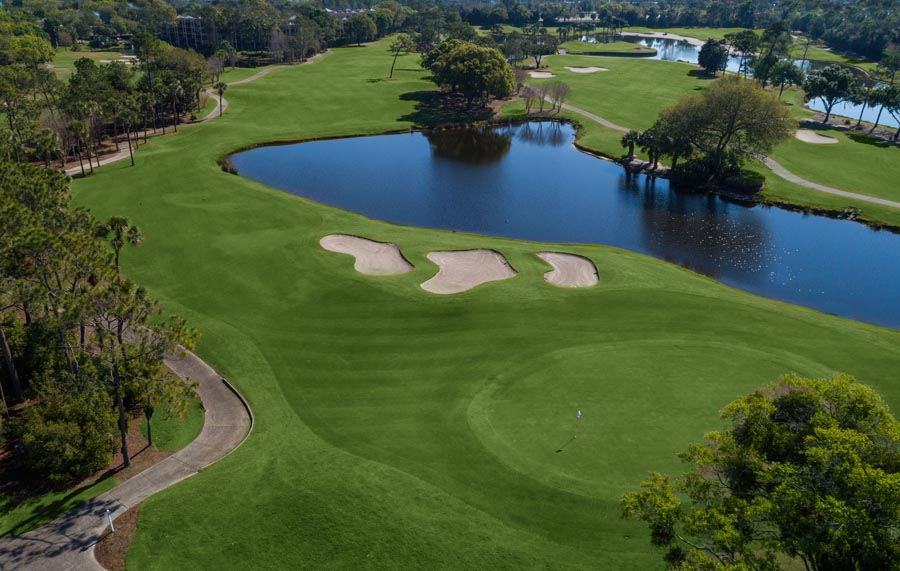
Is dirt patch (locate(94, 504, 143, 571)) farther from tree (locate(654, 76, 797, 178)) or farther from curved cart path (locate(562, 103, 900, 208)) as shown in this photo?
curved cart path (locate(562, 103, 900, 208))

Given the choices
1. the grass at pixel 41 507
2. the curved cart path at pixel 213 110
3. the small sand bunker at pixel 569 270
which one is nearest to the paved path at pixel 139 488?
the grass at pixel 41 507

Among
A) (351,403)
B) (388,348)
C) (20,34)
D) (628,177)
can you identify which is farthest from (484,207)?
(20,34)

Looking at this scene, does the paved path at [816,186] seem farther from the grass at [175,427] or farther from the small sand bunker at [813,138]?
the grass at [175,427]

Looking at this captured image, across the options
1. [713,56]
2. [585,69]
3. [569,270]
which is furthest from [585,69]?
[569,270]

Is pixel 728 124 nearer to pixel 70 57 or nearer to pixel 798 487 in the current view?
pixel 798 487

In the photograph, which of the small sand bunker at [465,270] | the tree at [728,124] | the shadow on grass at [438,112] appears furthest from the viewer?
the shadow on grass at [438,112]

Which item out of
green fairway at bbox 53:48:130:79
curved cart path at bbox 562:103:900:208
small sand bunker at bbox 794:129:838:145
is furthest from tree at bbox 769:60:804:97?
green fairway at bbox 53:48:130:79

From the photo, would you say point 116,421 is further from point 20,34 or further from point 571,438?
point 20,34
